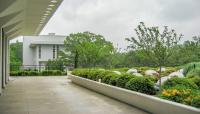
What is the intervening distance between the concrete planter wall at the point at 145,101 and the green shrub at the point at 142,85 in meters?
0.36

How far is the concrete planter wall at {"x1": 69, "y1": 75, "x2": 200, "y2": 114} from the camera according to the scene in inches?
329

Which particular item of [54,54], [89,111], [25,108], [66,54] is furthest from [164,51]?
[54,54]

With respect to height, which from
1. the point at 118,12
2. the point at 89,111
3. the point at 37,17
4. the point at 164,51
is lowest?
the point at 89,111

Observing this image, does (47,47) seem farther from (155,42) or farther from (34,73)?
(155,42)

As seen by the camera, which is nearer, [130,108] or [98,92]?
[130,108]

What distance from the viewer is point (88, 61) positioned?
98.0 feet

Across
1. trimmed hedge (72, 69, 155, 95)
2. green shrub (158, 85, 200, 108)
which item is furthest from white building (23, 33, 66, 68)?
green shrub (158, 85, 200, 108)

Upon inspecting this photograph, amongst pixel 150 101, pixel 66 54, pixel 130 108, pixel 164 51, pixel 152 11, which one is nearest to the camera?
pixel 150 101

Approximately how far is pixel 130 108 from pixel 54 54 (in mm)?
37584

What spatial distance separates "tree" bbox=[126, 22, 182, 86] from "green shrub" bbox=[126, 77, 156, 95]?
1.59 meters

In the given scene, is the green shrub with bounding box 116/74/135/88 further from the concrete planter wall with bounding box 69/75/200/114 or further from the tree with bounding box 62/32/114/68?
the tree with bounding box 62/32/114/68

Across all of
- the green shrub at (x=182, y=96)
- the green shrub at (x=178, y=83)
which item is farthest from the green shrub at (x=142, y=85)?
the green shrub at (x=182, y=96)

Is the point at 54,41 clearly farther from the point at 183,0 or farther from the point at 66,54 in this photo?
the point at 183,0

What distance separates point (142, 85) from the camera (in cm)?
1227
